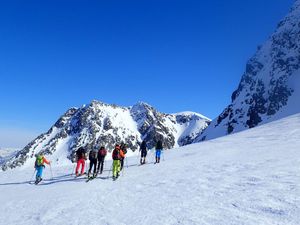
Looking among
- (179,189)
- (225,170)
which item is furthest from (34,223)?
(225,170)

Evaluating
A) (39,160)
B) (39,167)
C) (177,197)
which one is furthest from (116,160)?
(177,197)

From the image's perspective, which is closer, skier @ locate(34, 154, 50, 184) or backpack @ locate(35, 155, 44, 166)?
skier @ locate(34, 154, 50, 184)

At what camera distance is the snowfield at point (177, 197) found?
1170 cm

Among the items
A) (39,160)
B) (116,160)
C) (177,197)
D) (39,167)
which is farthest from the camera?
(39,160)

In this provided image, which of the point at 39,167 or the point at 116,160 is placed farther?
the point at 39,167

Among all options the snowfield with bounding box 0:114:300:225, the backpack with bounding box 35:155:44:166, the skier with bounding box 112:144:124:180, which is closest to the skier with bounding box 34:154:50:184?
the backpack with bounding box 35:155:44:166

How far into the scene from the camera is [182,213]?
12.2 m

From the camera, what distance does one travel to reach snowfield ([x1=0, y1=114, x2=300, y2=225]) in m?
11.7

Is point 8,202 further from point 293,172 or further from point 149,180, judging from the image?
point 293,172

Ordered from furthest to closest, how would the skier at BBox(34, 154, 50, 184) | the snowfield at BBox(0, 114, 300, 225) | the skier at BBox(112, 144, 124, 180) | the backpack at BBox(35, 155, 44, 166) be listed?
the backpack at BBox(35, 155, 44, 166) < the skier at BBox(34, 154, 50, 184) < the skier at BBox(112, 144, 124, 180) < the snowfield at BBox(0, 114, 300, 225)

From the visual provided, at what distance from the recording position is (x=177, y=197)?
14789 mm

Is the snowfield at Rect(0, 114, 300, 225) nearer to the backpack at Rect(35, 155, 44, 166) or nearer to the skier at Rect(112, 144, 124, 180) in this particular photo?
the skier at Rect(112, 144, 124, 180)

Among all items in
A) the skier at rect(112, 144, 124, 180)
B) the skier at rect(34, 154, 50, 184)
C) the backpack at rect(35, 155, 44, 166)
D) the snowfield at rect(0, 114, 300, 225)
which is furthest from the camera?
the backpack at rect(35, 155, 44, 166)

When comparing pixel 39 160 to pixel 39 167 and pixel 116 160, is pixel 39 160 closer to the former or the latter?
pixel 39 167
